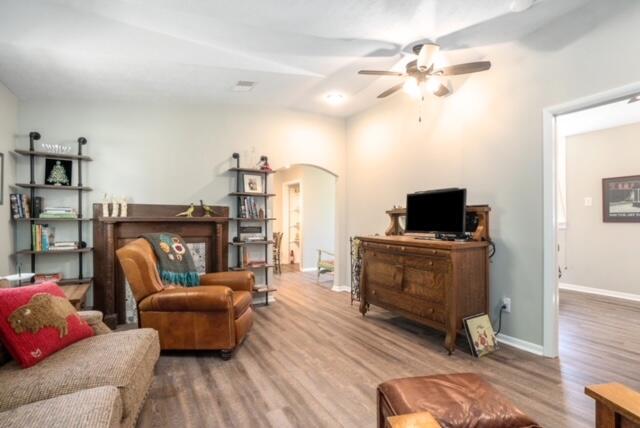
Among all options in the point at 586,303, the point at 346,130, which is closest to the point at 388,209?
the point at 346,130

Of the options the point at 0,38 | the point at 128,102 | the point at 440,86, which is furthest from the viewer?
the point at 128,102

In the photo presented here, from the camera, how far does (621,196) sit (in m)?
4.84

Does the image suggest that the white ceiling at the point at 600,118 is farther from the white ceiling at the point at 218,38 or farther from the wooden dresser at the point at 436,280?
the wooden dresser at the point at 436,280

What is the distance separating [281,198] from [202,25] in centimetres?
601

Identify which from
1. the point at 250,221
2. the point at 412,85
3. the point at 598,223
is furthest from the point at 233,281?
the point at 598,223

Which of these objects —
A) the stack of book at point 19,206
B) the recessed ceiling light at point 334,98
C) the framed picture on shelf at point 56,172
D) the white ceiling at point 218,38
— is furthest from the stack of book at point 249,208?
the stack of book at point 19,206

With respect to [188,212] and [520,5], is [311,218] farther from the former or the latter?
[520,5]

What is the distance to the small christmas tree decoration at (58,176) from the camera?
3.64 metres

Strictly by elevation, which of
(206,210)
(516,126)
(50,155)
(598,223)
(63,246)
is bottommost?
(63,246)

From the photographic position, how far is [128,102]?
398 centimetres

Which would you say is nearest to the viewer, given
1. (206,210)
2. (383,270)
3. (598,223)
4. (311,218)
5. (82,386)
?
(82,386)

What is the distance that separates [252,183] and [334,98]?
1.58 m

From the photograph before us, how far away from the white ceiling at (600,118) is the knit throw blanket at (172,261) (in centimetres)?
458

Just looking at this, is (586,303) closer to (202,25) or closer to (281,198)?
(202,25)
